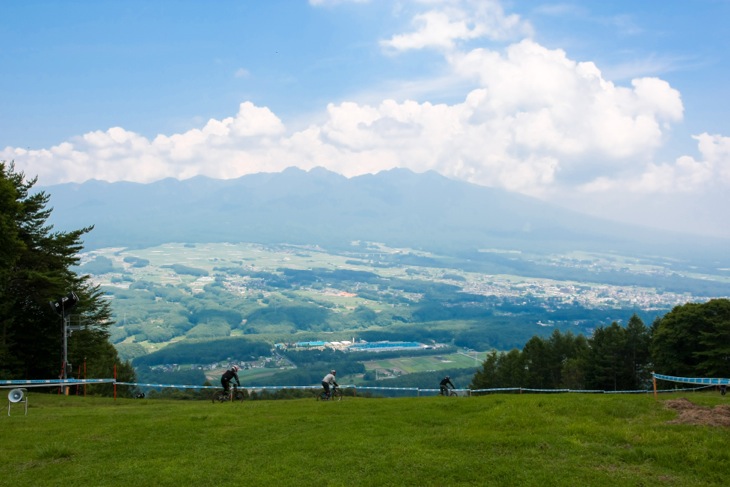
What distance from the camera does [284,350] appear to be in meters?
99.5

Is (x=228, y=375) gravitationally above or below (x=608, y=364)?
above

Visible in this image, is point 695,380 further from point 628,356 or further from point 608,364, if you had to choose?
point 628,356

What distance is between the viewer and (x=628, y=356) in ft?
153

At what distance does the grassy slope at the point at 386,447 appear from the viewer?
11727mm

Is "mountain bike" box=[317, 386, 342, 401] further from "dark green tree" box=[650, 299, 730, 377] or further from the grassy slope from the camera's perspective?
"dark green tree" box=[650, 299, 730, 377]

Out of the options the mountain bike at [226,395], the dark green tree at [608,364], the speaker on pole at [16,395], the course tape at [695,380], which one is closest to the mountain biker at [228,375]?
the mountain bike at [226,395]

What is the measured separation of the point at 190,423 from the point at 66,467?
161 inches

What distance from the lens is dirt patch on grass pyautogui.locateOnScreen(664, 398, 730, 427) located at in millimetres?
14070

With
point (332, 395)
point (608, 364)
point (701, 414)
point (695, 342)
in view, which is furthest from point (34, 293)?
point (695, 342)

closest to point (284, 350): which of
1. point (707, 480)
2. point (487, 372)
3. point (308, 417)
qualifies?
point (487, 372)

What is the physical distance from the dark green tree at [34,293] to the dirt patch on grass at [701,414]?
95.2 feet

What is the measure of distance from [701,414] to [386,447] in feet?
27.9

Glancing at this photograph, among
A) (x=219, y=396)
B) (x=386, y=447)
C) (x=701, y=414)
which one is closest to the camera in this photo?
(x=386, y=447)

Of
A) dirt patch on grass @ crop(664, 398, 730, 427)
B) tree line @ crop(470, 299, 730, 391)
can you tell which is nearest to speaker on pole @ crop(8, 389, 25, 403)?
dirt patch on grass @ crop(664, 398, 730, 427)
